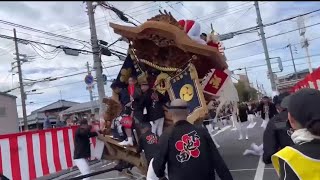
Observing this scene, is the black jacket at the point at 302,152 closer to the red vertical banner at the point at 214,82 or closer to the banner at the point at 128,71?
the banner at the point at 128,71

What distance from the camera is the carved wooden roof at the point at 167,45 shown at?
8.11 meters

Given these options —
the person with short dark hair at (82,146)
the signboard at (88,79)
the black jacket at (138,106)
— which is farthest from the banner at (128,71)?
the signboard at (88,79)

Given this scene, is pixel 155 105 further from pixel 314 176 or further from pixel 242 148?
pixel 314 176

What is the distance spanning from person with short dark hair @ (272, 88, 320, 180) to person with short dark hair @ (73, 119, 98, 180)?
6694 millimetres

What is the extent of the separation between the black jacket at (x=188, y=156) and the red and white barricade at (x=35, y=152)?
455 cm

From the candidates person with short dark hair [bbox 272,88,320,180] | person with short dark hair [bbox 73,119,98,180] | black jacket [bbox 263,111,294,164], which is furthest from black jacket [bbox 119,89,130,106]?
person with short dark hair [bbox 272,88,320,180]

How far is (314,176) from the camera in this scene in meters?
2.04

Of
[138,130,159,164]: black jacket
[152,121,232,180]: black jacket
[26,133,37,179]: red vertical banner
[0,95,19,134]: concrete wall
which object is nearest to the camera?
[152,121,232,180]: black jacket

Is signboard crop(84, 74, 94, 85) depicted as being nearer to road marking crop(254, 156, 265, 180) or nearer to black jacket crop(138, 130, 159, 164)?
road marking crop(254, 156, 265, 180)

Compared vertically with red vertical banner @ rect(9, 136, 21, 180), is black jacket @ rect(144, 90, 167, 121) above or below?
above

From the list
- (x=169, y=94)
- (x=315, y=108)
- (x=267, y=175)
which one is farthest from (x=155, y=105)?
(x=315, y=108)

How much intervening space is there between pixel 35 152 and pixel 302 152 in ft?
23.2

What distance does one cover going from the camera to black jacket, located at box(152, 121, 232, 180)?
389cm

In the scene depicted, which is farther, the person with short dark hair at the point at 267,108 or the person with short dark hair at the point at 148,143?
the person with short dark hair at the point at 267,108
